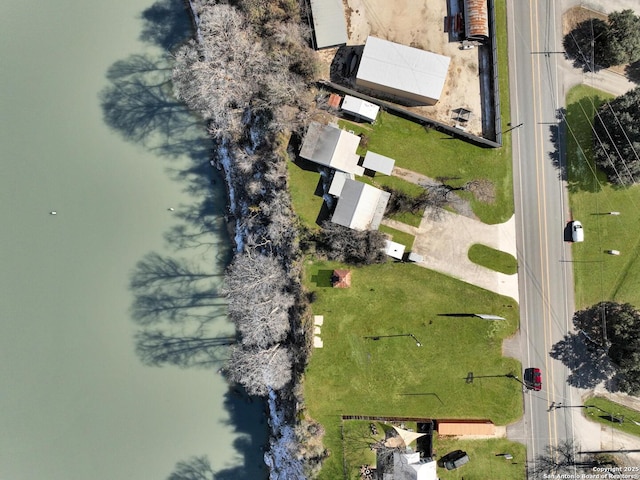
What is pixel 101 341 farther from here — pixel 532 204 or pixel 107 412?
pixel 532 204

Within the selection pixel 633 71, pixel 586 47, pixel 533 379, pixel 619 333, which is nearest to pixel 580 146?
pixel 633 71

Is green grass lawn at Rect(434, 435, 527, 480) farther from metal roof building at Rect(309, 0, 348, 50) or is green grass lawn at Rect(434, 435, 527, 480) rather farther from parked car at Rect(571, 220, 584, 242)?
metal roof building at Rect(309, 0, 348, 50)

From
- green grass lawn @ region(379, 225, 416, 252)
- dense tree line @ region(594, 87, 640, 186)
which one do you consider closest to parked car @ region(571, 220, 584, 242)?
dense tree line @ region(594, 87, 640, 186)

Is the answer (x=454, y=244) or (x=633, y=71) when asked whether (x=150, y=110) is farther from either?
(x=633, y=71)

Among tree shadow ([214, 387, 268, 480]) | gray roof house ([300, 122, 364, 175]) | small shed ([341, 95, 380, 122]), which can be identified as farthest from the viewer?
tree shadow ([214, 387, 268, 480])

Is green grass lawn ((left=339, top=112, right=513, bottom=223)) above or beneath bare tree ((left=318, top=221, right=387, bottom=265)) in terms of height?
above

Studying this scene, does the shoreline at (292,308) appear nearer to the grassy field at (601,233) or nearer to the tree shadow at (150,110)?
the tree shadow at (150,110)

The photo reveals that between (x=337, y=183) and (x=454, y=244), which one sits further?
(x=454, y=244)
